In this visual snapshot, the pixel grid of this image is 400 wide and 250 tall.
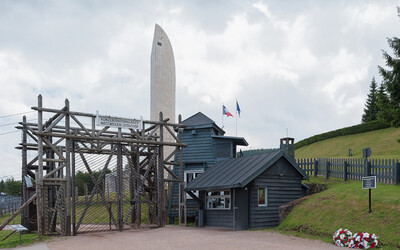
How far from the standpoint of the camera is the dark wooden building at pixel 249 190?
20500mm

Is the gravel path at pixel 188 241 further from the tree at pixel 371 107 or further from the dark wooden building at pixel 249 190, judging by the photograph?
the tree at pixel 371 107

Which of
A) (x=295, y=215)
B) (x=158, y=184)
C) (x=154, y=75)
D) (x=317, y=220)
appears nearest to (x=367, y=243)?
(x=317, y=220)

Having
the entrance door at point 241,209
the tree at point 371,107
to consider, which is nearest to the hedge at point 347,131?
the tree at point 371,107

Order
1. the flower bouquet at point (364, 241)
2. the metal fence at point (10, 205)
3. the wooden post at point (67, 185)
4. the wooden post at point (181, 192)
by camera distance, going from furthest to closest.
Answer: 1. the metal fence at point (10, 205)
2. the wooden post at point (181, 192)
3. the wooden post at point (67, 185)
4. the flower bouquet at point (364, 241)

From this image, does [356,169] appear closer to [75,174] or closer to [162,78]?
[75,174]

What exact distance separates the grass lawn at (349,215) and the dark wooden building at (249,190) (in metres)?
1.23

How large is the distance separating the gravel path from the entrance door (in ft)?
3.81

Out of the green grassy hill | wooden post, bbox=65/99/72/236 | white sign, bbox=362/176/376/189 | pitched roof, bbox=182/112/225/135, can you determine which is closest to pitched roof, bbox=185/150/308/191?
pitched roof, bbox=182/112/225/135

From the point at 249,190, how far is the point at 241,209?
40.1 inches

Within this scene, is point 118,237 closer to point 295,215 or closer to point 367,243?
point 295,215

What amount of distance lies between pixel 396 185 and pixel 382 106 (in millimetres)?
8246

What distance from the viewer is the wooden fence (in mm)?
20656

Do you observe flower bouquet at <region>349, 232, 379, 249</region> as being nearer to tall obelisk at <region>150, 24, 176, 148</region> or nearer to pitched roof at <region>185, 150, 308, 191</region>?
pitched roof at <region>185, 150, 308, 191</region>

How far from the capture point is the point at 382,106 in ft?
88.1
